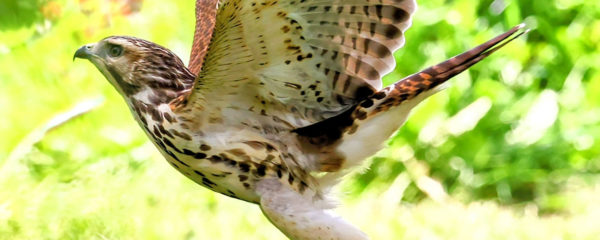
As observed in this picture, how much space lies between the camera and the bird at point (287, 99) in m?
3.71

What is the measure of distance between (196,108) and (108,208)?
3.71 ft

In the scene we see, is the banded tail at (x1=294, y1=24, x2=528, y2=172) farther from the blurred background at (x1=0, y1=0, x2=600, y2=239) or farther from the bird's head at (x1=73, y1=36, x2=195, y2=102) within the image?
the blurred background at (x1=0, y1=0, x2=600, y2=239)

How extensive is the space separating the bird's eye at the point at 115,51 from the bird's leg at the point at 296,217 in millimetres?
617

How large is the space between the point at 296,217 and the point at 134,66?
708mm

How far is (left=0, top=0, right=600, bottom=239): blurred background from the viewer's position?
16.7ft

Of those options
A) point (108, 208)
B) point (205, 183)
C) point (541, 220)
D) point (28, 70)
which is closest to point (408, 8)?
point (205, 183)

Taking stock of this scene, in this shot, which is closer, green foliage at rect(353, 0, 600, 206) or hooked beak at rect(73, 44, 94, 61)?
hooked beak at rect(73, 44, 94, 61)

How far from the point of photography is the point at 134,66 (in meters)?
3.82

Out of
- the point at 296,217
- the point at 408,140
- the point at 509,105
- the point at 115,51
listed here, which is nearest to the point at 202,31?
the point at 115,51

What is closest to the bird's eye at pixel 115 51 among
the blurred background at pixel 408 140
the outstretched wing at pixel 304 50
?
the outstretched wing at pixel 304 50

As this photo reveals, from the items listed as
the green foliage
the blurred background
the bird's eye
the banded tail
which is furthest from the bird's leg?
the green foliage

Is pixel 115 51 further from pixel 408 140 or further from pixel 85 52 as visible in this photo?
pixel 408 140

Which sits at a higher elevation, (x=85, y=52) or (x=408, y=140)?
(x=85, y=52)

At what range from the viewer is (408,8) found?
3723 millimetres
